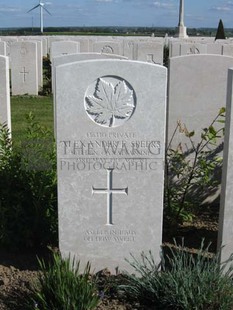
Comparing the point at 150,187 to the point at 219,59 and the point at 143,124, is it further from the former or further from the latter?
the point at 219,59

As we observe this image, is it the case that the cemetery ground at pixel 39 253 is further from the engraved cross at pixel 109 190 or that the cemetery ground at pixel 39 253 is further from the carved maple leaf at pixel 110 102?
the carved maple leaf at pixel 110 102

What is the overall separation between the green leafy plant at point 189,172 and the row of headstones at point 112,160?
3.26 feet

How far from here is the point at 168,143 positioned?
17.7 feet

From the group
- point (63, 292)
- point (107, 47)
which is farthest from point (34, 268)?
point (107, 47)

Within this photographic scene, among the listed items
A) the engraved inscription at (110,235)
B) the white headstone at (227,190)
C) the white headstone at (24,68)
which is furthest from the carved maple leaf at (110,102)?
the white headstone at (24,68)

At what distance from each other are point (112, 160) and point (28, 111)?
7.81 m

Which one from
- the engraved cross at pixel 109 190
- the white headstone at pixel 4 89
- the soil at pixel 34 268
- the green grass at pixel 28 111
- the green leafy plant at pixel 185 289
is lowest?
the soil at pixel 34 268

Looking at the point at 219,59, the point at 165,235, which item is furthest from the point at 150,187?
the point at 219,59

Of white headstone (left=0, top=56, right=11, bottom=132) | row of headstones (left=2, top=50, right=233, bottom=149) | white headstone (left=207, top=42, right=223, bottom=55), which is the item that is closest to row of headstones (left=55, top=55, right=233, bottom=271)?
row of headstones (left=2, top=50, right=233, bottom=149)

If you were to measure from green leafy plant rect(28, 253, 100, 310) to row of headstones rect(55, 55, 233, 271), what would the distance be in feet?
1.77

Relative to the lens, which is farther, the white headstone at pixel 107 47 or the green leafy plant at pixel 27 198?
the white headstone at pixel 107 47

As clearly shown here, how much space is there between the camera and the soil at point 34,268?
3.51 metres

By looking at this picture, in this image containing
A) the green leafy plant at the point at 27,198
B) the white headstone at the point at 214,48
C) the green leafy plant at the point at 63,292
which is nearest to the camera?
the green leafy plant at the point at 63,292

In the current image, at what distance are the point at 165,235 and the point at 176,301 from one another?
4.93ft
